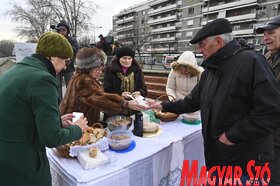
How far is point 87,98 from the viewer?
6.20ft

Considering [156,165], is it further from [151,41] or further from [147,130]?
[151,41]

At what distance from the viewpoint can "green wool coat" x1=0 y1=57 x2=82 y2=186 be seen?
3.24ft

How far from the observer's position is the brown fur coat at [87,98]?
1.90 metres

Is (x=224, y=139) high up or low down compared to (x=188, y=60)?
down

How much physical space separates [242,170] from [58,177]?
142 centimetres

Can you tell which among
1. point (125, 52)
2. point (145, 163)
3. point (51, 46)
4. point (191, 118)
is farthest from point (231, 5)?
point (51, 46)

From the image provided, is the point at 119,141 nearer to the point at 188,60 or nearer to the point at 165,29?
the point at 188,60

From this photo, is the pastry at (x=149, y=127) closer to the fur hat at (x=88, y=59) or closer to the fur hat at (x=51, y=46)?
the fur hat at (x=88, y=59)

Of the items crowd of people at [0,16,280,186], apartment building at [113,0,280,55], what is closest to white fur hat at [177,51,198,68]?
crowd of people at [0,16,280,186]

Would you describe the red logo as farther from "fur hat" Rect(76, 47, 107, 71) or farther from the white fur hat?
the white fur hat

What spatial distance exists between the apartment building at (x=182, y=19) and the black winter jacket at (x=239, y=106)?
23.0 meters

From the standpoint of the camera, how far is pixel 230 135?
1.29m

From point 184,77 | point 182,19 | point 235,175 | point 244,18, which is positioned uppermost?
point 182,19

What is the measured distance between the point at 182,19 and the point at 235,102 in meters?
50.9
